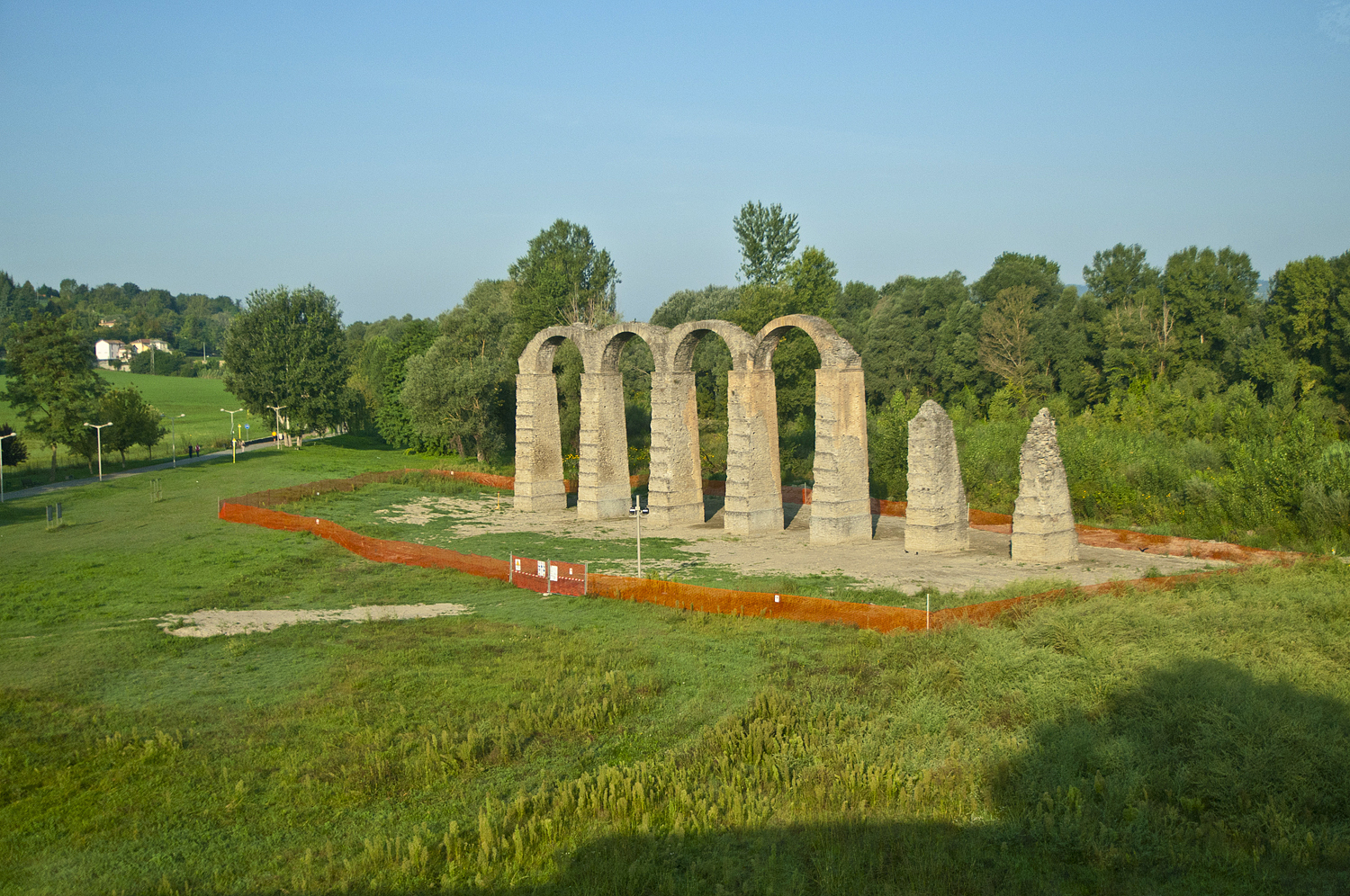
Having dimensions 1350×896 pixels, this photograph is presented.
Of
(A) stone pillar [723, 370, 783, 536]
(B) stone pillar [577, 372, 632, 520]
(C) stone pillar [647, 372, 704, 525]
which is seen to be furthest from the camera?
(B) stone pillar [577, 372, 632, 520]

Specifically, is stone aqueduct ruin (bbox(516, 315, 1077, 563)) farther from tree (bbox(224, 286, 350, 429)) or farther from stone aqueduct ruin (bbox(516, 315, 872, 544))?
tree (bbox(224, 286, 350, 429))

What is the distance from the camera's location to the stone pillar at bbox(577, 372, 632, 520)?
37469mm

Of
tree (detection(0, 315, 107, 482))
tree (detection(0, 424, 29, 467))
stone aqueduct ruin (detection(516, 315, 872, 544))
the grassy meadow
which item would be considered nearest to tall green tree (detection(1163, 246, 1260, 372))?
stone aqueduct ruin (detection(516, 315, 872, 544))

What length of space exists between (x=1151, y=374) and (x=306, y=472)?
5225 centimetres

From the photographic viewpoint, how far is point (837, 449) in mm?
30188

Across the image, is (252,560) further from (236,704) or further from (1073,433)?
(1073,433)

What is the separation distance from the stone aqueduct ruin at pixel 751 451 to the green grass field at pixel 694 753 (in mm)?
8711

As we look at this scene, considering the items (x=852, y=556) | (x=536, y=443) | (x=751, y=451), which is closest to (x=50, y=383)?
(x=536, y=443)

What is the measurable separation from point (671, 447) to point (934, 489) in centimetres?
1080

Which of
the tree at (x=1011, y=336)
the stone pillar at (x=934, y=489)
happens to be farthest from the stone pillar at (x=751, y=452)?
the tree at (x=1011, y=336)

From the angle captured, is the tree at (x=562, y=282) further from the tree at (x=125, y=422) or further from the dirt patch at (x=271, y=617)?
the dirt patch at (x=271, y=617)

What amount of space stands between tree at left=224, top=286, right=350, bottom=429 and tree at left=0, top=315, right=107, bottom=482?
42.3 feet

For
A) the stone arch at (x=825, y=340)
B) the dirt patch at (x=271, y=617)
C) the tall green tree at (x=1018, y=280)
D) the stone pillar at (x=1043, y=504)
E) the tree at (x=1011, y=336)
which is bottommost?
the dirt patch at (x=271, y=617)

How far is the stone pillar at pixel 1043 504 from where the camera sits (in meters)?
25.5
